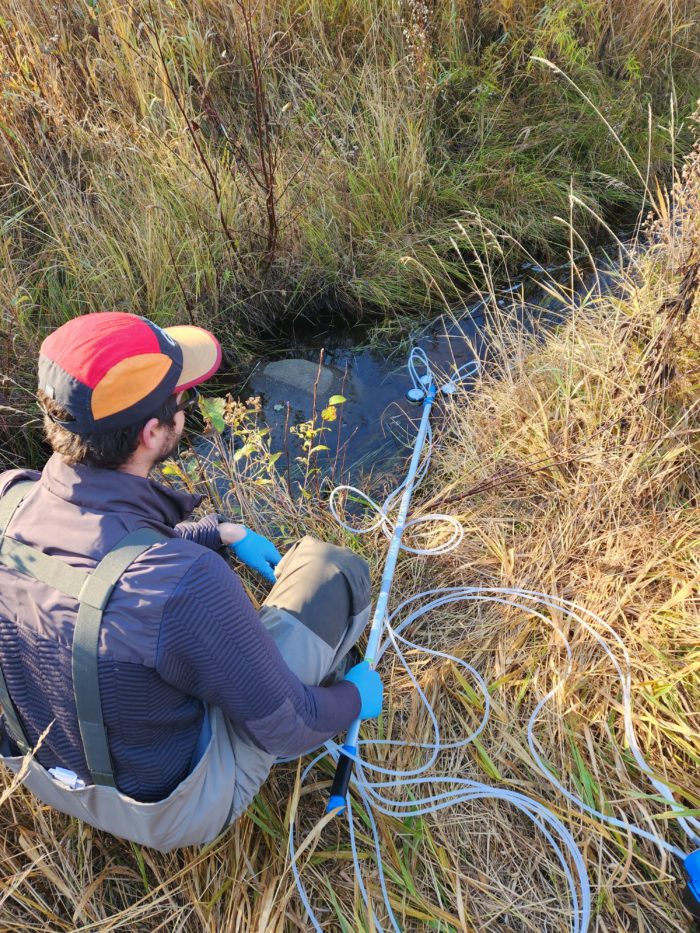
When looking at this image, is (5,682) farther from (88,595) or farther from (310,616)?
(310,616)

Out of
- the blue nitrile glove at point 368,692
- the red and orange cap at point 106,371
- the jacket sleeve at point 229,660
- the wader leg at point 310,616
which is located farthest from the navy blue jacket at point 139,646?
the blue nitrile glove at point 368,692

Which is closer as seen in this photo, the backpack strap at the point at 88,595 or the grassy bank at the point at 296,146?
the backpack strap at the point at 88,595

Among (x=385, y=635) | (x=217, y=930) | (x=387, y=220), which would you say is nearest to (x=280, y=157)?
(x=387, y=220)

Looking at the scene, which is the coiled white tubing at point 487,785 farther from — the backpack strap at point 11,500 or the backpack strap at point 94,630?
the backpack strap at point 11,500

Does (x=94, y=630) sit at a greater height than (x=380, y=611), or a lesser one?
greater

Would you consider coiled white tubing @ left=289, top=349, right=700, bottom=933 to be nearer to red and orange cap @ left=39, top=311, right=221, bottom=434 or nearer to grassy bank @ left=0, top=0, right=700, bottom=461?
red and orange cap @ left=39, top=311, right=221, bottom=434

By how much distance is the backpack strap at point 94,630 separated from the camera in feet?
3.94

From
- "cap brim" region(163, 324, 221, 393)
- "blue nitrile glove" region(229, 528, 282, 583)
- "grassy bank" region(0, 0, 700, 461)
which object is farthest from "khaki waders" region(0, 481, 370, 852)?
"grassy bank" region(0, 0, 700, 461)

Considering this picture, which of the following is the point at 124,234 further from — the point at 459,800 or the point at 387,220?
the point at 459,800

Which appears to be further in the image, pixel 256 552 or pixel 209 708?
pixel 256 552

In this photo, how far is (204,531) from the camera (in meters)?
2.12

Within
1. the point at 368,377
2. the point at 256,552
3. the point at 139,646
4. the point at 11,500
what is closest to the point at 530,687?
the point at 256,552

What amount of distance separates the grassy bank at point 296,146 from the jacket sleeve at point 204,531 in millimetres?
1581

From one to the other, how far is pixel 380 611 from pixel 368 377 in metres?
1.91
